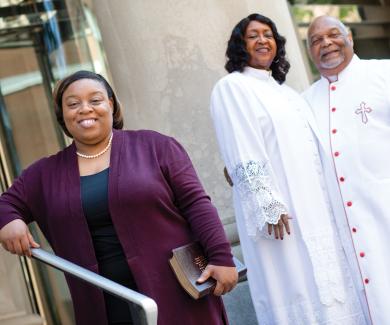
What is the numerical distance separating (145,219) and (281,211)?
3.79 feet

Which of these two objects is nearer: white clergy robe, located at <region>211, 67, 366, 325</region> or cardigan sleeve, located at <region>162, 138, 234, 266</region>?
cardigan sleeve, located at <region>162, 138, 234, 266</region>

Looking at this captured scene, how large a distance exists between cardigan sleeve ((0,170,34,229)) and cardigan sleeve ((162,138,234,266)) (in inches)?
24.4

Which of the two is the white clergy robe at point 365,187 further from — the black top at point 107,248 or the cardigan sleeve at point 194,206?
the black top at point 107,248

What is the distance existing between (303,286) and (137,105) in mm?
1655

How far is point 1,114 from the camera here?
740 centimetres

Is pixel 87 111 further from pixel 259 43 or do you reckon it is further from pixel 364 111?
pixel 364 111

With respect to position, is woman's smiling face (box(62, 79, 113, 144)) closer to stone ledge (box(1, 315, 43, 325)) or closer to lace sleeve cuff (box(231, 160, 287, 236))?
lace sleeve cuff (box(231, 160, 287, 236))

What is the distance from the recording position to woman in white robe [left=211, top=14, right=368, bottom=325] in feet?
13.9

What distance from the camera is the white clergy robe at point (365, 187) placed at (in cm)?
434

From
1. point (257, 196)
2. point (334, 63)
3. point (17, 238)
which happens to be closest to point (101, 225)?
point (17, 238)

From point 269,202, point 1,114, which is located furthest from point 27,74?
point 269,202

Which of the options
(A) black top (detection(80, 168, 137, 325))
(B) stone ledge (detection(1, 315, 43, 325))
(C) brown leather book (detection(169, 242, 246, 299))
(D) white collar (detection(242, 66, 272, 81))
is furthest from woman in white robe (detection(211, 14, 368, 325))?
(B) stone ledge (detection(1, 315, 43, 325))

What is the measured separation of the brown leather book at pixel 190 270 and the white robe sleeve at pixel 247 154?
1013 millimetres

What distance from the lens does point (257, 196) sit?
164 inches
